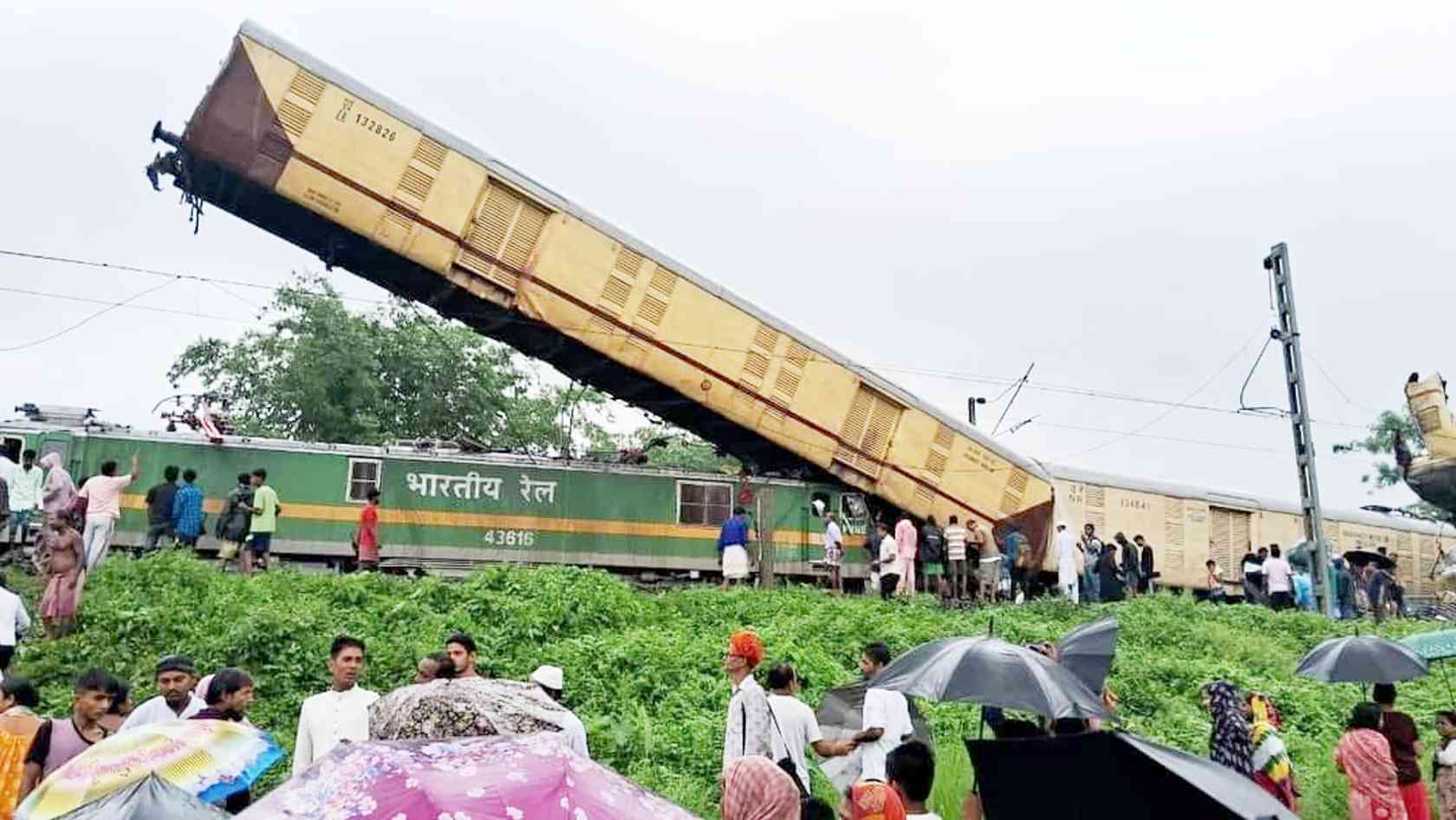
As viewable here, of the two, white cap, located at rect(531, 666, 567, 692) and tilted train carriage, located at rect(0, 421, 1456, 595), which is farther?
tilted train carriage, located at rect(0, 421, 1456, 595)

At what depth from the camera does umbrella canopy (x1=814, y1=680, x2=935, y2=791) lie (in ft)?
20.2

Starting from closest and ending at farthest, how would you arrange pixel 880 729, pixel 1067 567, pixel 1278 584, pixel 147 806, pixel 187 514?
1. pixel 147 806
2. pixel 880 729
3. pixel 187 514
4. pixel 1067 567
5. pixel 1278 584

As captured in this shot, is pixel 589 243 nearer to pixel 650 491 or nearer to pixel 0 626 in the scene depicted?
pixel 650 491

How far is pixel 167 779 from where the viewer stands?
12.3 ft

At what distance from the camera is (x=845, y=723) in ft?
21.2

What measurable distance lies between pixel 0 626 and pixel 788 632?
7516 millimetres

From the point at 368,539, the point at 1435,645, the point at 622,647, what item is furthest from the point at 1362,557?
the point at 368,539

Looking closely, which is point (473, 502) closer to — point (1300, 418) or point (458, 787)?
point (1300, 418)

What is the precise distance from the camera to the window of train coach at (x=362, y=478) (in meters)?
17.4

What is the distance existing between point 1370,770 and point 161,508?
1327 centimetres

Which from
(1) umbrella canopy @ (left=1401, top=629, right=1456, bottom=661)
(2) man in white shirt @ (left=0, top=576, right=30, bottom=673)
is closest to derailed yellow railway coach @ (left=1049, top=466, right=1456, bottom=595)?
(1) umbrella canopy @ (left=1401, top=629, right=1456, bottom=661)

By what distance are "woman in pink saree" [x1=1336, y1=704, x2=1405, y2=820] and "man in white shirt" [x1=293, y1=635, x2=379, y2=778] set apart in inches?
213

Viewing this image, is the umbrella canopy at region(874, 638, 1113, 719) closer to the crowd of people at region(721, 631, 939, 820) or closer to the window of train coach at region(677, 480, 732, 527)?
the crowd of people at region(721, 631, 939, 820)

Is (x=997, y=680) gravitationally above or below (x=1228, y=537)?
below
